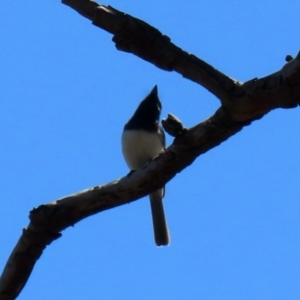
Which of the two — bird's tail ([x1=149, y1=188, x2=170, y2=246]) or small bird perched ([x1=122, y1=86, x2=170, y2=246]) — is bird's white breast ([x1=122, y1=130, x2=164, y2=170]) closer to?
small bird perched ([x1=122, y1=86, x2=170, y2=246])

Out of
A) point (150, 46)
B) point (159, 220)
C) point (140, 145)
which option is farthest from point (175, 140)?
point (159, 220)

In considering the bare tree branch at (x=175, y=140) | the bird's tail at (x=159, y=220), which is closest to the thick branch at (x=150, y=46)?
the bare tree branch at (x=175, y=140)

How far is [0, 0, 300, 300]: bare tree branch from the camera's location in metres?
3.57

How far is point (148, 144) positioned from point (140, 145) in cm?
9

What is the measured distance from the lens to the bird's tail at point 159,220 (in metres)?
7.57

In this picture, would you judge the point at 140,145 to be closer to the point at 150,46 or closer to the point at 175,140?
the point at 175,140

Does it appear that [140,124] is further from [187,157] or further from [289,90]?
[289,90]

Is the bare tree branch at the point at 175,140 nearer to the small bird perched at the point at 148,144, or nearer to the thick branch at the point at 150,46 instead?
the thick branch at the point at 150,46

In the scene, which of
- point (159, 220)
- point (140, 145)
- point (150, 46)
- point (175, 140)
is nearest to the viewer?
point (150, 46)

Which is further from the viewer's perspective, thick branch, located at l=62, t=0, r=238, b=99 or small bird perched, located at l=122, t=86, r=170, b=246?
small bird perched, located at l=122, t=86, r=170, b=246

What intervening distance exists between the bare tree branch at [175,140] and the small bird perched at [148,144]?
317 centimetres

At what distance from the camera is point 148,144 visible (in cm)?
734

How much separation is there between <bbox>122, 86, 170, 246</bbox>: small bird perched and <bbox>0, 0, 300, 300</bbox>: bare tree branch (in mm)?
3170

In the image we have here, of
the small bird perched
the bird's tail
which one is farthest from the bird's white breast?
the bird's tail
